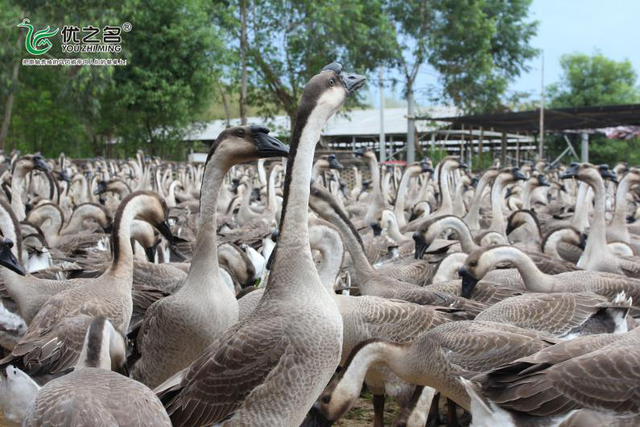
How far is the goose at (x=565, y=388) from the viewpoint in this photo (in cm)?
356

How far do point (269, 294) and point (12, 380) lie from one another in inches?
70.8

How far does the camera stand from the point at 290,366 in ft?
11.4

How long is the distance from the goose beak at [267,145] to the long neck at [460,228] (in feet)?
16.5

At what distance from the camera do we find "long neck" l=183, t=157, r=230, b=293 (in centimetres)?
473

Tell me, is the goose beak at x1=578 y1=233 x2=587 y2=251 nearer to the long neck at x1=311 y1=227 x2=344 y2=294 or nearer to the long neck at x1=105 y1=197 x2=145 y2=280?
the long neck at x1=311 y1=227 x2=344 y2=294

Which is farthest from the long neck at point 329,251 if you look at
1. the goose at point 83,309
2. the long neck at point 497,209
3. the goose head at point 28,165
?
the goose head at point 28,165

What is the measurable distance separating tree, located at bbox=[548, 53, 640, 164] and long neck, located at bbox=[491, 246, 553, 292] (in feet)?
121

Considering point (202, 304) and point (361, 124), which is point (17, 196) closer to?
point (202, 304)

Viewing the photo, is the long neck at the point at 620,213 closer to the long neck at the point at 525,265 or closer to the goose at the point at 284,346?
the long neck at the point at 525,265

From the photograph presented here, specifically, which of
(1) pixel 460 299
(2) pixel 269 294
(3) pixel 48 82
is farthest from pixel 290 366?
(3) pixel 48 82

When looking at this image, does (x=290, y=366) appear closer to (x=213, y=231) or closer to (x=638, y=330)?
(x=213, y=231)

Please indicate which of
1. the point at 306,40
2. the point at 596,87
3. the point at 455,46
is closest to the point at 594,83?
the point at 596,87

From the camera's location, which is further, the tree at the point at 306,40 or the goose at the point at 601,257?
the tree at the point at 306,40

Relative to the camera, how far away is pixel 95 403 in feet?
10.7
